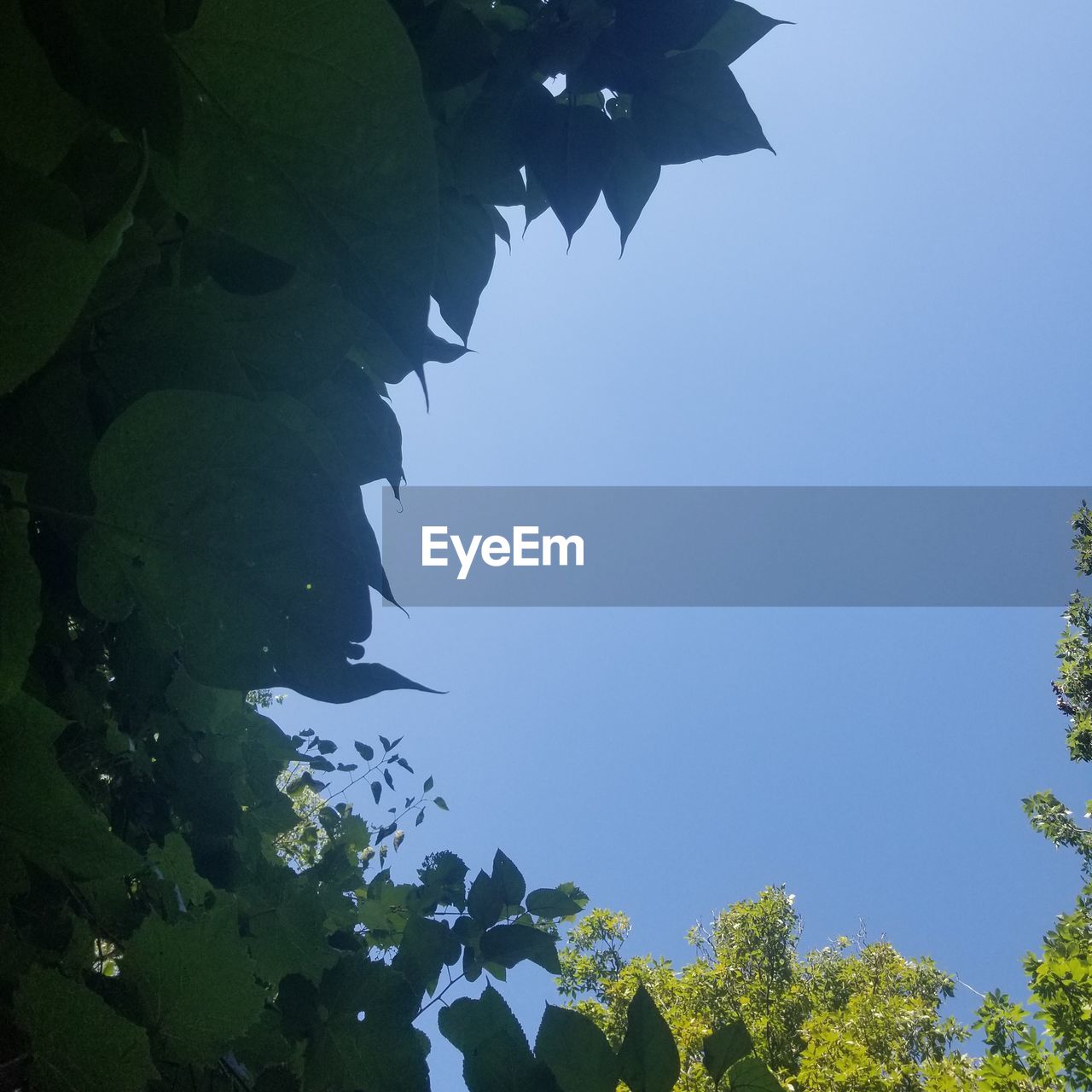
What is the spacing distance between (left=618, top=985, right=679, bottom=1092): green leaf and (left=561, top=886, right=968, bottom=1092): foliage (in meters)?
8.77

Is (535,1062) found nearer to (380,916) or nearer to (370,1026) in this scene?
(370,1026)

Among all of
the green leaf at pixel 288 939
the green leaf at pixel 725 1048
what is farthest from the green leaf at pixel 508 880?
the green leaf at pixel 725 1048

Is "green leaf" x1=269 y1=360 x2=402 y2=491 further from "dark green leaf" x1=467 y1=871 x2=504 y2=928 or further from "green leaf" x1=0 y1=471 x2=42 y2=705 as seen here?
"dark green leaf" x1=467 y1=871 x2=504 y2=928

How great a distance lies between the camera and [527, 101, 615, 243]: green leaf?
590mm

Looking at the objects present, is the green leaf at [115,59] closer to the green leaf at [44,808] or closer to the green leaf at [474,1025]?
the green leaf at [44,808]

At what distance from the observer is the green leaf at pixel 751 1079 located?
1.53ft

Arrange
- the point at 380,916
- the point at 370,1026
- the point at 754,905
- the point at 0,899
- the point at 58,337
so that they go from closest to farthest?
the point at 58,337
the point at 0,899
the point at 370,1026
the point at 380,916
the point at 754,905

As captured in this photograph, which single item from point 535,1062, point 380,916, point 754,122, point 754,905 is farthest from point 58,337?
point 754,905

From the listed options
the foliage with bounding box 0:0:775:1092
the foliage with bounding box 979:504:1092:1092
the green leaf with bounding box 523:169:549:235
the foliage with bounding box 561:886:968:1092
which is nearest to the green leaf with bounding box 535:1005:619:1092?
the foliage with bounding box 0:0:775:1092

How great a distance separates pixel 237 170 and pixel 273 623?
0.19 meters

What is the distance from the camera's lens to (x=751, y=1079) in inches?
18.4

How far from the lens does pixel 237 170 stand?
0.93 ft

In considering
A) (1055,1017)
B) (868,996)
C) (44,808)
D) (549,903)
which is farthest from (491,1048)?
(868,996)

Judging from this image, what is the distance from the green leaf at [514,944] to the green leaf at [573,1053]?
1.52 feet
